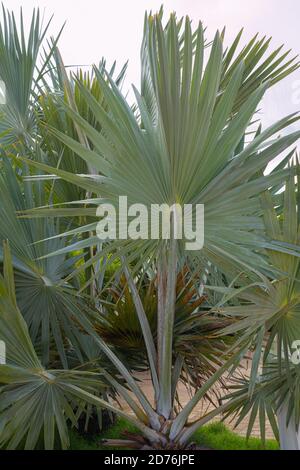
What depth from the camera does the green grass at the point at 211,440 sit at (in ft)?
9.75

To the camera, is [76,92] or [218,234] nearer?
[218,234]

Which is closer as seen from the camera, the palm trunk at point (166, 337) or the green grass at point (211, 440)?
the palm trunk at point (166, 337)

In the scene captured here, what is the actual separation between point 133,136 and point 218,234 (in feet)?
1.14

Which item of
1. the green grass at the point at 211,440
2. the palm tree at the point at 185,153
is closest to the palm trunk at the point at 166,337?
the palm tree at the point at 185,153

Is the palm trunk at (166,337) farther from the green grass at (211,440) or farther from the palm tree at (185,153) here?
the green grass at (211,440)

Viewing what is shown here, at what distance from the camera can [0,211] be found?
62.5 inches

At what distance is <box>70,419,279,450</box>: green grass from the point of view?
2.97m

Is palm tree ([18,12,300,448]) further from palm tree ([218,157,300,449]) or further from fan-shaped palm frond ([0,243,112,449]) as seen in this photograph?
fan-shaped palm frond ([0,243,112,449])

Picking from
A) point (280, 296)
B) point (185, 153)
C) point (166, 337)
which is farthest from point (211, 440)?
point (185, 153)

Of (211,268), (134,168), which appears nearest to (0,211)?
(134,168)

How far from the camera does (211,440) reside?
10.3 feet

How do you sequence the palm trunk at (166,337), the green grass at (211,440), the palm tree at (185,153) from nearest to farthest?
the palm tree at (185,153) → the palm trunk at (166,337) → the green grass at (211,440)

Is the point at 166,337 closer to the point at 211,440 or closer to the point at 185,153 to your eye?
the point at 185,153
